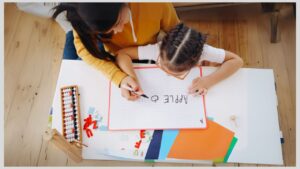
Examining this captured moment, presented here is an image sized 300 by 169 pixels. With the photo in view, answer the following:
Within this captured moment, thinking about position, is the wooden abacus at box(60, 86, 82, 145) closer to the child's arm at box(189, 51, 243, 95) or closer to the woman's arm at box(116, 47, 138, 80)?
the woman's arm at box(116, 47, 138, 80)

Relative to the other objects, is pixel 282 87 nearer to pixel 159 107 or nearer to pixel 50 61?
pixel 159 107

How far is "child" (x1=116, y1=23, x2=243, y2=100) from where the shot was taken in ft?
2.72

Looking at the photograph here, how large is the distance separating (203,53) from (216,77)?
0.09 metres

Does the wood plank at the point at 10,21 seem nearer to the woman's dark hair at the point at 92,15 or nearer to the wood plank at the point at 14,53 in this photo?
the wood plank at the point at 14,53

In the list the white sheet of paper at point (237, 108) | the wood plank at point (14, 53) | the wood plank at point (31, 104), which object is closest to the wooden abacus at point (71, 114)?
the white sheet of paper at point (237, 108)

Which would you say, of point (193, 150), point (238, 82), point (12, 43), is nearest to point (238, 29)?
point (238, 82)

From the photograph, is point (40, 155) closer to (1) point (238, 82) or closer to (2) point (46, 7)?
(2) point (46, 7)

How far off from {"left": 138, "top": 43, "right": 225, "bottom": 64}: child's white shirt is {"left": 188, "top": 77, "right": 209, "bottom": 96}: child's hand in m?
0.07

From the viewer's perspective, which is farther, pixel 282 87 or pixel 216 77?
pixel 282 87

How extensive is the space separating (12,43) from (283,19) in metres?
1.59

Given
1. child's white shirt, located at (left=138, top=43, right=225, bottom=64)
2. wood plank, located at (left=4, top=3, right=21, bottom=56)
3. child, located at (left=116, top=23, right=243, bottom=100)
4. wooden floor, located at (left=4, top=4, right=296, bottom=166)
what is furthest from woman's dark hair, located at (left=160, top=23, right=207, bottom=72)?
wood plank, located at (left=4, top=3, right=21, bottom=56)

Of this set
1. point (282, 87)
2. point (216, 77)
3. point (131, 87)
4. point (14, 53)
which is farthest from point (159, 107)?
point (14, 53)

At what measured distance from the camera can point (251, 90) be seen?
3.22ft

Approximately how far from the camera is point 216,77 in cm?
98
